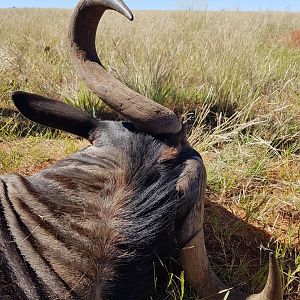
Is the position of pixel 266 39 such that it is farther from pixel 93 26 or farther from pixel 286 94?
pixel 93 26

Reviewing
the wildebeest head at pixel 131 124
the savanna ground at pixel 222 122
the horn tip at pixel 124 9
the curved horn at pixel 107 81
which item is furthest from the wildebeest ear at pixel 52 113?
the savanna ground at pixel 222 122

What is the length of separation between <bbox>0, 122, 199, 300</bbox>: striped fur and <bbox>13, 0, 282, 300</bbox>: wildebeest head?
36mm

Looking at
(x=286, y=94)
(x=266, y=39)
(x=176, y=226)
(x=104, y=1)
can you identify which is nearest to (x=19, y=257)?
(x=176, y=226)

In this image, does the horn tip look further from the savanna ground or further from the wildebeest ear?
the savanna ground

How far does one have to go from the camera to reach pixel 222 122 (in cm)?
483

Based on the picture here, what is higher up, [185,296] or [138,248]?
[138,248]

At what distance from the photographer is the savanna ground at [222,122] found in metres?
2.94

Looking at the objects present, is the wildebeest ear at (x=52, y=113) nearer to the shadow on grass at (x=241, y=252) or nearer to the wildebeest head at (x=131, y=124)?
the wildebeest head at (x=131, y=124)

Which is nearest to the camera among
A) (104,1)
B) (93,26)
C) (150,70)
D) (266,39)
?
(104,1)

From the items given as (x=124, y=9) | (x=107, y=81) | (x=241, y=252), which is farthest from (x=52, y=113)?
(x=241, y=252)

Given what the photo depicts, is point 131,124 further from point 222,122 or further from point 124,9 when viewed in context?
point 222,122

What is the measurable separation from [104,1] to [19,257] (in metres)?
1.14

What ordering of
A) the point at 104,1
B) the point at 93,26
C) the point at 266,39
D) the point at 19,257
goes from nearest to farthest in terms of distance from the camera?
the point at 19,257
the point at 104,1
the point at 93,26
the point at 266,39

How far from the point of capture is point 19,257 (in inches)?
73.0
